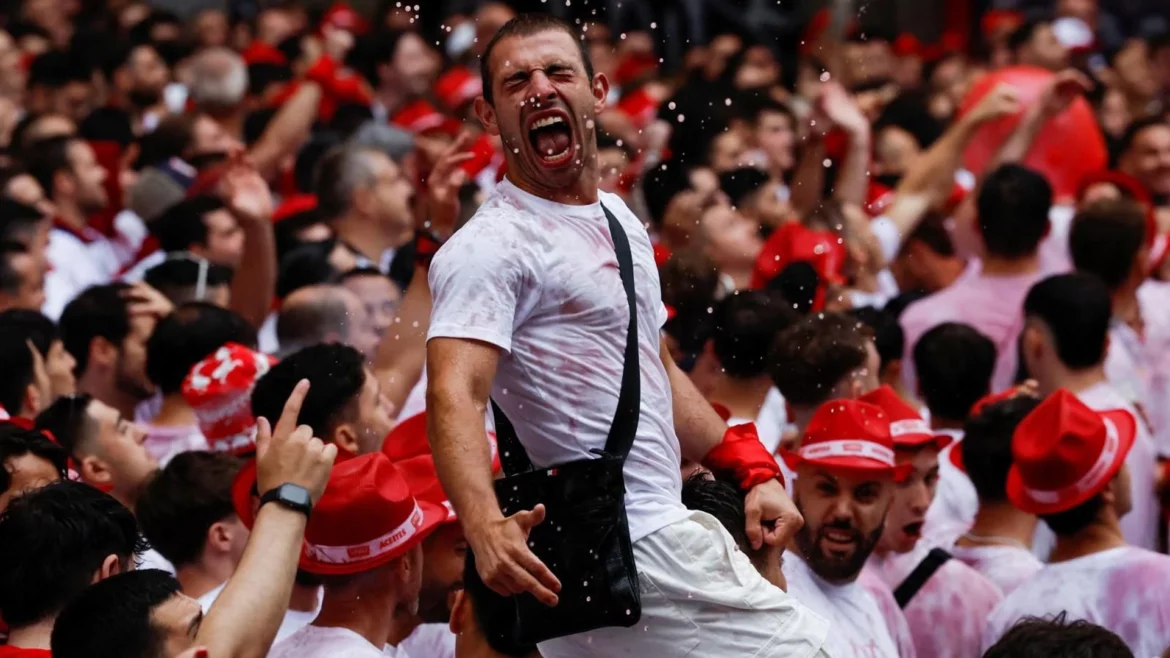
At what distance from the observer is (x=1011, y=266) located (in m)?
7.29

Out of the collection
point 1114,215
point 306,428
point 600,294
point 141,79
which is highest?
point 600,294

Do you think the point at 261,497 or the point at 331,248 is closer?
the point at 261,497

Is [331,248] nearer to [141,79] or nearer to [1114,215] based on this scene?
[1114,215]

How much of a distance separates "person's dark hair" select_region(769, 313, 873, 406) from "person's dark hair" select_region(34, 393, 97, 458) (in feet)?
6.30

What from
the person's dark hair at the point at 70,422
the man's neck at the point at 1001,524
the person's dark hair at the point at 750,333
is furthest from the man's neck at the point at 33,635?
the man's neck at the point at 1001,524

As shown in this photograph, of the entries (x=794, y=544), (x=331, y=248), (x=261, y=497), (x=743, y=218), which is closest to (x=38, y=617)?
(x=261, y=497)

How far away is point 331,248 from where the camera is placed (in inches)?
299

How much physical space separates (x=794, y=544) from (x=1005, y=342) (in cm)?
240

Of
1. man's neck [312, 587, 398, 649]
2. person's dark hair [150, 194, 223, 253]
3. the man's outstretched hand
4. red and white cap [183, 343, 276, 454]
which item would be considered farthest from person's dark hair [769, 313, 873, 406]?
person's dark hair [150, 194, 223, 253]

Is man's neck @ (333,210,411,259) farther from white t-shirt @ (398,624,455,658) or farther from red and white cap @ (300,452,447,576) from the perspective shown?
red and white cap @ (300,452,447,576)

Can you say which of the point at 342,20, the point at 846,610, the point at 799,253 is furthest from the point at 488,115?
the point at 342,20

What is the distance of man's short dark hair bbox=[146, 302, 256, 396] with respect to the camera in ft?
20.1

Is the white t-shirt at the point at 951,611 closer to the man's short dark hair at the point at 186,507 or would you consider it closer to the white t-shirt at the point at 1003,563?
the white t-shirt at the point at 1003,563

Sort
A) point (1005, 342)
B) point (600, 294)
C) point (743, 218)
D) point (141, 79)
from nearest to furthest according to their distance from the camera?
point (600, 294) → point (1005, 342) → point (743, 218) → point (141, 79)
